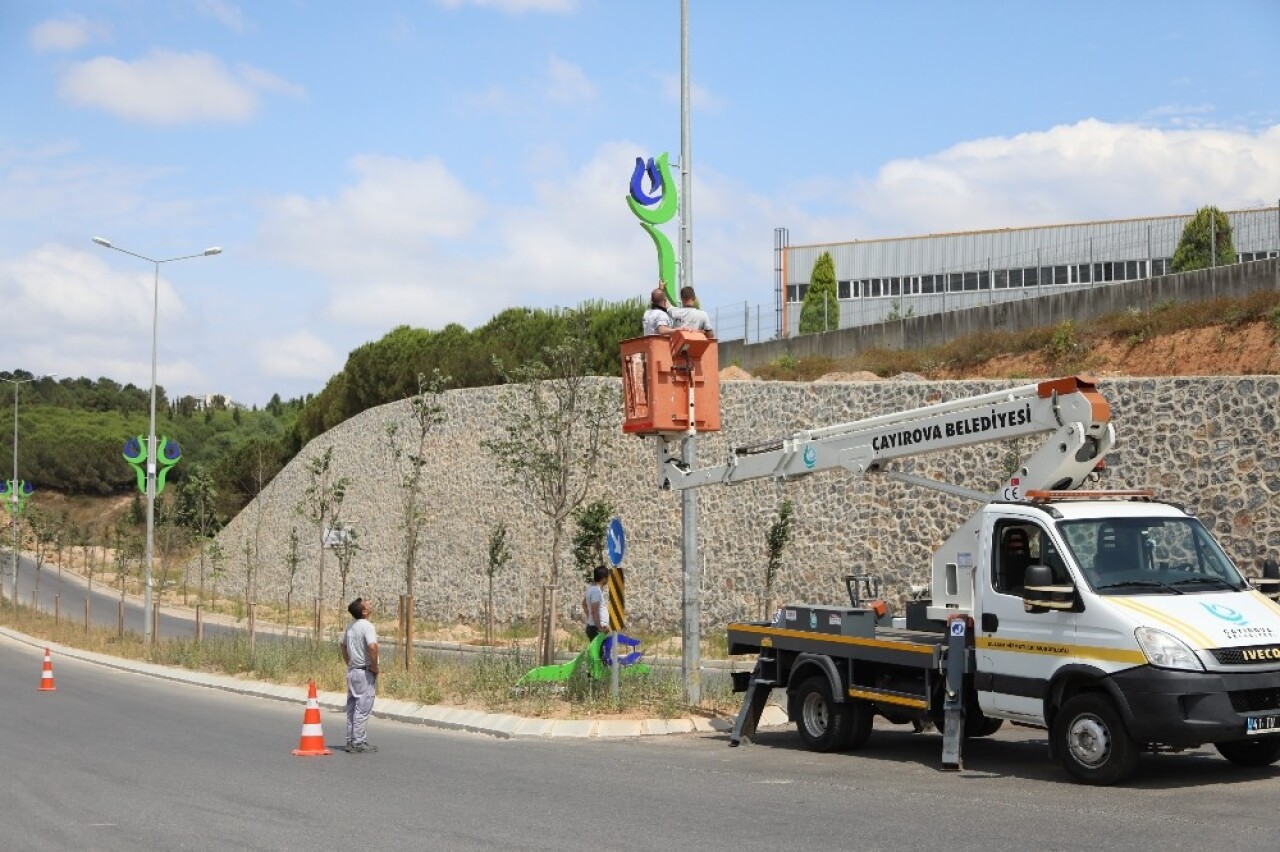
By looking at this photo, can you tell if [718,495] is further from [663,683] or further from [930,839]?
[930,839]

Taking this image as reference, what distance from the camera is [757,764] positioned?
47.3 ft

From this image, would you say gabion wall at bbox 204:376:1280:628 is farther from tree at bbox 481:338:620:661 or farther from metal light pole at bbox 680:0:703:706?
metal light pole at bbox 680:0:703:706

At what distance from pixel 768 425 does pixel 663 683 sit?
1571 cm

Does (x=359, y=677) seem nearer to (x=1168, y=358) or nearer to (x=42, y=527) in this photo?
A: (x=1168, y=358)

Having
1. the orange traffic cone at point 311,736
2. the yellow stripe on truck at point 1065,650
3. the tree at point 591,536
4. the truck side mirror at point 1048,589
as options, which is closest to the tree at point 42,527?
the tree at point 591,536

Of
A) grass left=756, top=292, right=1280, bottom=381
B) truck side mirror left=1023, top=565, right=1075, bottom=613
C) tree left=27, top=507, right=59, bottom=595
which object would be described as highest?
grass left=756, top=292, right=1280, bottom=381

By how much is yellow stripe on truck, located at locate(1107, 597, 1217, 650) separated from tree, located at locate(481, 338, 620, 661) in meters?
11.2

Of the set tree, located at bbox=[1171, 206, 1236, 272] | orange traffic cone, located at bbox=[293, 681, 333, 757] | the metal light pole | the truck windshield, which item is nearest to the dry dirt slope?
tree, located at bbox=[1171, 206, 1236, 272]

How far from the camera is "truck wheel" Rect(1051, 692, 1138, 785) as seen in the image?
11805mm

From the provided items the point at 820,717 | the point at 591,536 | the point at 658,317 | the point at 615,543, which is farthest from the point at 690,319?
the point at 591,536

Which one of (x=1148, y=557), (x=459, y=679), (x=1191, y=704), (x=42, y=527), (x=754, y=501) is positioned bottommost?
(x=459, y=679)

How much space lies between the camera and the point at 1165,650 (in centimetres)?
1162

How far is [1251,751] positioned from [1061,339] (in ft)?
74.6

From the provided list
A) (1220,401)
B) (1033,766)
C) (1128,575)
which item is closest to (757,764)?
(1033,766)
